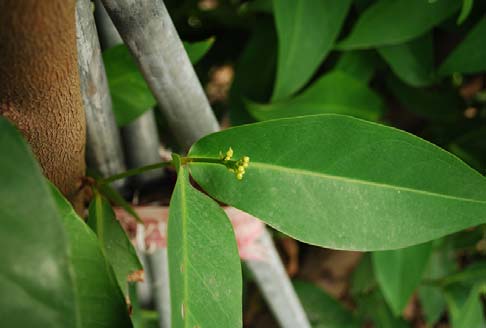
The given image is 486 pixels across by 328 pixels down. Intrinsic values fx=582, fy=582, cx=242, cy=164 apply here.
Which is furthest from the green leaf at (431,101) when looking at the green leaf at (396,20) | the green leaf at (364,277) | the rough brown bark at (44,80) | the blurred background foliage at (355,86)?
the rough brown bark at (44,80)

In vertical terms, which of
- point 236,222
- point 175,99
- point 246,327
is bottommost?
point 246,327

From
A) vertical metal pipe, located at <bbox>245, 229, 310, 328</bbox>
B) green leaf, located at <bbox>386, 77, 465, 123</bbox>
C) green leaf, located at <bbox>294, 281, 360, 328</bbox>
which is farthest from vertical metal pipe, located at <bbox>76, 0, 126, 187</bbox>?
green leaf, located at <bbox>294, 281, 360, 328</bbox>

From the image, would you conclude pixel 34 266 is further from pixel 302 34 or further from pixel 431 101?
pixel 431 101

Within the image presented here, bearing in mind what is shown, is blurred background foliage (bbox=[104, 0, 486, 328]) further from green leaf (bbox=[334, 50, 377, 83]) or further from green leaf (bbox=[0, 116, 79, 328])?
green leaf (bbox=[0, 116, 79, 328])

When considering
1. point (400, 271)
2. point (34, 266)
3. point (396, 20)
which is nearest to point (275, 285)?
point (400, 271)

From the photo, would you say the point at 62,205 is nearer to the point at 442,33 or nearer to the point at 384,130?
the point at 384,130

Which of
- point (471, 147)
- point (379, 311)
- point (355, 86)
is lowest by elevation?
point (379, 311)

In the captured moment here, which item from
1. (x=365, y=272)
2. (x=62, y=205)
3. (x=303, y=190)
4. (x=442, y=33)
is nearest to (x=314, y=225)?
(x=303, y=190)
